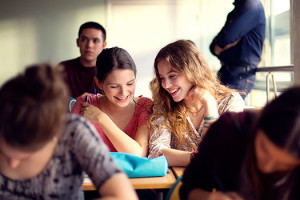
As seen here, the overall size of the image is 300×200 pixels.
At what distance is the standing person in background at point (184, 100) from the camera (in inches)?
77.8

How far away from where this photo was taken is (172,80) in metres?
2.04

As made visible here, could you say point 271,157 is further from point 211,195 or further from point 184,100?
point 184,100

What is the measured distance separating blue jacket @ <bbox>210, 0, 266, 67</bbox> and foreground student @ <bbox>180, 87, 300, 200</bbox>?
2389mm

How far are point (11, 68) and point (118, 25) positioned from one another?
1777 mm

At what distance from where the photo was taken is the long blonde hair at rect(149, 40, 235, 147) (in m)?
2.01

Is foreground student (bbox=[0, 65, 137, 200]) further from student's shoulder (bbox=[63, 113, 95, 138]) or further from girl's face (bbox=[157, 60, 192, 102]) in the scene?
girl's face (bbox=[157, 60, 192, 102])

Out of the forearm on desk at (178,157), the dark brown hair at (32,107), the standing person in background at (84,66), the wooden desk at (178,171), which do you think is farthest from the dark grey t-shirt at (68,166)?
the standing person in background at (84,66)

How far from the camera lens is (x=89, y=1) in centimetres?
559

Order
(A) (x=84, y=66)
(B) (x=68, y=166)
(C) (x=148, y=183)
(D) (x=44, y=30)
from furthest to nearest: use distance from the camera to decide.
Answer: (D) (x=44, y=30) → (A) (x=84, y=66) → (C) (x=148, y=183) → (B) (x=68, y=166)

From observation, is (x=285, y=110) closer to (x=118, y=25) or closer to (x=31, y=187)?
(x=31, y=187)

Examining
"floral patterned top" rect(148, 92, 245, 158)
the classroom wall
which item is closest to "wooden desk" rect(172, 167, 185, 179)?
"floral patterned top" rect(148, 92, 245, 158)

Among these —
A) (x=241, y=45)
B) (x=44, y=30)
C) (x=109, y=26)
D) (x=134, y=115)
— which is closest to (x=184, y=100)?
(x=134, y=115)

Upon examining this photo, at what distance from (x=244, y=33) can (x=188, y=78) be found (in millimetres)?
1547

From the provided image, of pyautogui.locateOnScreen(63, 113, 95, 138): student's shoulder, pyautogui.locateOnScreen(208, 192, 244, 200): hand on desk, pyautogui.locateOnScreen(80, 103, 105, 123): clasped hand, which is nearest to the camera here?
pyautogui.locateOnScreen(208, 192, 244, 200): hand on desk
